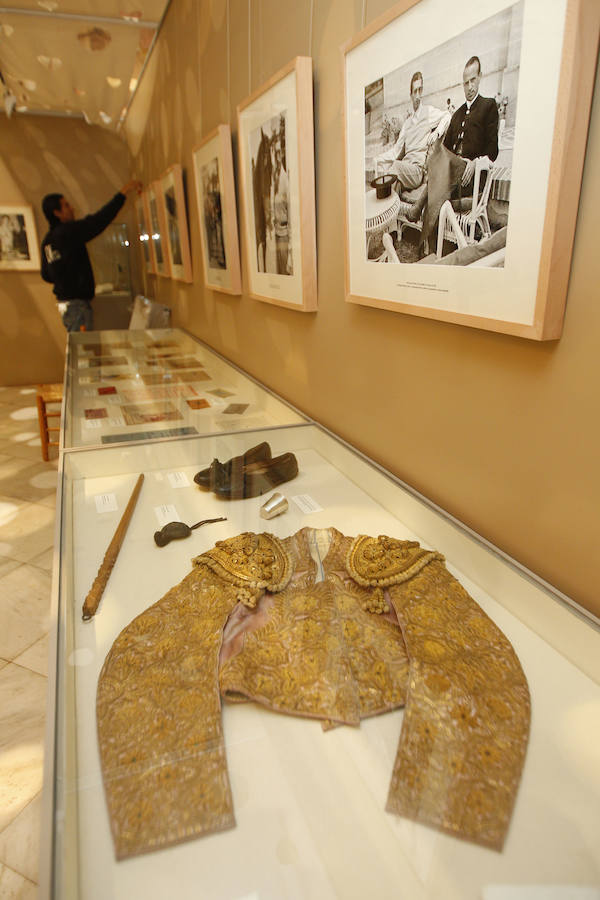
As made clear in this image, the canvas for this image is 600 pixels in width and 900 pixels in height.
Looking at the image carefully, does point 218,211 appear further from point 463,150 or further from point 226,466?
point 463,150

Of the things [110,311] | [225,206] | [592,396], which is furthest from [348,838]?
[110,311]

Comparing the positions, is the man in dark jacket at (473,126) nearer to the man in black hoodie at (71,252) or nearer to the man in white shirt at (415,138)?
the man in white shirt at (415,138)

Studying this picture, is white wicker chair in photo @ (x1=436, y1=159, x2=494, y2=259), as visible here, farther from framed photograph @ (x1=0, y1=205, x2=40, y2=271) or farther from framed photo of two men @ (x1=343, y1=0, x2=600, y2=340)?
framed photograph @ (x1=0, y1=205, x2=40, y2=271)

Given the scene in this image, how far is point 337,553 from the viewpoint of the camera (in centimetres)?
153

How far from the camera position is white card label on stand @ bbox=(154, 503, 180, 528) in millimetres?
1805

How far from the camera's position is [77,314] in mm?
7008

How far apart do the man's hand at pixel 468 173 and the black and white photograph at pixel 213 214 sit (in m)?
2.50

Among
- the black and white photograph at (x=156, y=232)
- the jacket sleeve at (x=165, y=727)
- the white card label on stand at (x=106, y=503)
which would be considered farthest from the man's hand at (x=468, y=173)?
the black and white photograph at (x=156, y=232)

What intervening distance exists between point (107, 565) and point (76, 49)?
18.0ft

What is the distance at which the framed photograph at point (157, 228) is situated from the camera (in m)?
5.79

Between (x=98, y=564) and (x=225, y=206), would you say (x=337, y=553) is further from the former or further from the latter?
(x=225, y=206)

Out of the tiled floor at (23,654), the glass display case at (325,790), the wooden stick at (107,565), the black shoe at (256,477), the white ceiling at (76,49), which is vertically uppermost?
the white ceiling at (76,49)

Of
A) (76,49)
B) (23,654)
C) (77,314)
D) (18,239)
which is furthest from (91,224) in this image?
(23,654)

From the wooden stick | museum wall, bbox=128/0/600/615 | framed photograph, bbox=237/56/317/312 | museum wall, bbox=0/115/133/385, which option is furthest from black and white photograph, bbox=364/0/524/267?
museum wall, bbox=0/115/133/385
